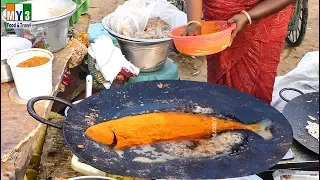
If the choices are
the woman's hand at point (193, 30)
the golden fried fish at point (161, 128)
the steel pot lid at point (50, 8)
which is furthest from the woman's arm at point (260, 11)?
the steel pot lid at point (50, 8)

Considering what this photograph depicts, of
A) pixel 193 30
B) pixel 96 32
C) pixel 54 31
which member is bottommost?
pixel 96 32

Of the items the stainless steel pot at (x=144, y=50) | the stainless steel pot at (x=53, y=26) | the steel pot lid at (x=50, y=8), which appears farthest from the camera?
the stainless steel pot at (x=144, y=50)

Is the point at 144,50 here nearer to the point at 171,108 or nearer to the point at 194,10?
the point at 194,10

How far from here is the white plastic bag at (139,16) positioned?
308 cm

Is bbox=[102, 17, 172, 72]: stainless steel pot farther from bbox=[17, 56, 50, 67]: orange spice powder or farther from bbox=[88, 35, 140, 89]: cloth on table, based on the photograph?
bbox=[17, 56, 50, 67]: orange spice powder

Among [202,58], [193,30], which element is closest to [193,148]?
[193,30]

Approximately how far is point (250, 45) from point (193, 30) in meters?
0.52

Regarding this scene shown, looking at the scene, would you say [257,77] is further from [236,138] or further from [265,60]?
[236,138]

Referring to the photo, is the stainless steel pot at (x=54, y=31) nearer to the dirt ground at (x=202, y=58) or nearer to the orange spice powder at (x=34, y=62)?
the orange spice powder at (x=34, y=62)

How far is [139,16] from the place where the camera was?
3207mm

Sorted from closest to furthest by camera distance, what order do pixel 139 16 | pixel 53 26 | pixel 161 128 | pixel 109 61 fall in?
pixel 161 128, pixel 53 26, pixel 109 61, pixel 139 16

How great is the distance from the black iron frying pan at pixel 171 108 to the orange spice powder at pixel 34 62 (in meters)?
0.40

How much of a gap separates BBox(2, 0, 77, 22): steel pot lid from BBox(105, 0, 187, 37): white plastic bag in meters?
0.52

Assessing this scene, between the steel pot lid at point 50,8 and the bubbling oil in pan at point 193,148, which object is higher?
the steel pot lid at point 50,8
